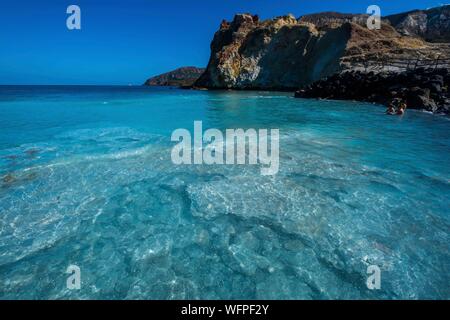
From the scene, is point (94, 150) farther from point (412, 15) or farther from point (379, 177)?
point (412, 15)

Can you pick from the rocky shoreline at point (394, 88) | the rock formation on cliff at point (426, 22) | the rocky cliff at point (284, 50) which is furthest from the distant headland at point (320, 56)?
the rock formation on cliff at point (426, 22)

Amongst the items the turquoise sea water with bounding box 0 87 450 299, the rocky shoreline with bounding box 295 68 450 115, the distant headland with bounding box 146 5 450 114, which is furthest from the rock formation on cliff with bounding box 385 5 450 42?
the turquoise sea water with bounding box 0 87 450 299

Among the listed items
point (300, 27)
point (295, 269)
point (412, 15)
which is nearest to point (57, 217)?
point (295, 269)

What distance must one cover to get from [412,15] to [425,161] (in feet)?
547

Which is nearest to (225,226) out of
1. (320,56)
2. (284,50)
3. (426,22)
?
(320,56)

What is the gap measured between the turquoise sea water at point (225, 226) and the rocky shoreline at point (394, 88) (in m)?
18.8

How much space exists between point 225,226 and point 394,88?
3400cm

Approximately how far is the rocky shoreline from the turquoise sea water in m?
18.8

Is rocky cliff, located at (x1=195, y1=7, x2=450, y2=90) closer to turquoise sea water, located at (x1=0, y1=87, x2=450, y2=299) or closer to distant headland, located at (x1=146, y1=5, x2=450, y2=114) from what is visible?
distant headland, located at (x1=146, y1=5, x2=450, y2=114)

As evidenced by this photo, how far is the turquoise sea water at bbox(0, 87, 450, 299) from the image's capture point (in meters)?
4.89

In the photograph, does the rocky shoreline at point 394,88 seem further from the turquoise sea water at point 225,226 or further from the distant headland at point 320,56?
the turquoise sea water at point 225,226

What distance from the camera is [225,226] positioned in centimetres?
659

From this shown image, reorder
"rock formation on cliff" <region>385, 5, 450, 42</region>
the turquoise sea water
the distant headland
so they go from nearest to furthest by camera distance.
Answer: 1. the turquoise sea water
2. the distant headland
3. "rock formation on cliff" <region>385, 5, 450, 42</region>
